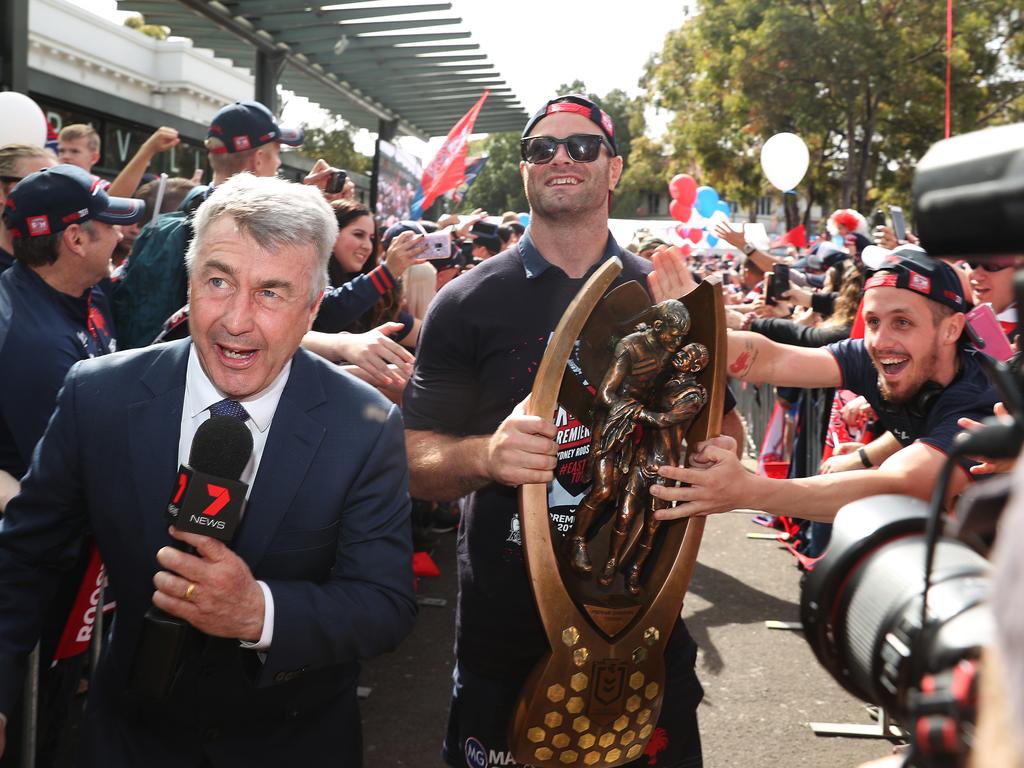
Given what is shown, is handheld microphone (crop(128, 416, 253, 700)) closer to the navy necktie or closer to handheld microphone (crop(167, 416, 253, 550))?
handheld microphone (crop(167, 416, 253, 550))

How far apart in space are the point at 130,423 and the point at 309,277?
50 centimetres

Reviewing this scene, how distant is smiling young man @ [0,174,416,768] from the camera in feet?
6.38

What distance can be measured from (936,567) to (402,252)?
11.9ft

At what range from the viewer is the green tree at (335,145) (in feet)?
100

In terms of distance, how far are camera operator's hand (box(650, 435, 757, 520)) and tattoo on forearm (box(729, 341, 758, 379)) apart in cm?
103

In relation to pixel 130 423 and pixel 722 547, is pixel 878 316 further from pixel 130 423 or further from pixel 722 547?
pixel 722 547

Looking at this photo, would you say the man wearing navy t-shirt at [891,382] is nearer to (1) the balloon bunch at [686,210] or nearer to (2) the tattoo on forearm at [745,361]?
(2) the tattoo on forearm at [745,361]

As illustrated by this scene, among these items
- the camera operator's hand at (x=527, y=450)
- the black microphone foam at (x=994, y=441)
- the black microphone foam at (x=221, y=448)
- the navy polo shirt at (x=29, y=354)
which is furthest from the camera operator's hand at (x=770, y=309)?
the black microphone foam at (x=994, y=441)

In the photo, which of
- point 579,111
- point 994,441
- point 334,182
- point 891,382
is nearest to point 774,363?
point 891,382

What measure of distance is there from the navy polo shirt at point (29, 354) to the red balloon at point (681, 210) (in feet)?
44.0

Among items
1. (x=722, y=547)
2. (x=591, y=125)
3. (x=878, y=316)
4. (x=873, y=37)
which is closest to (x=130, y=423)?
(x=591, y=125)

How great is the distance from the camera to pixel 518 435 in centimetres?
211

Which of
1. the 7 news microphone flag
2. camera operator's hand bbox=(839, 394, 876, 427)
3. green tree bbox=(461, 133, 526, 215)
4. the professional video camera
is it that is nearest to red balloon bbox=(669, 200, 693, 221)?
the 7 news microphone flag

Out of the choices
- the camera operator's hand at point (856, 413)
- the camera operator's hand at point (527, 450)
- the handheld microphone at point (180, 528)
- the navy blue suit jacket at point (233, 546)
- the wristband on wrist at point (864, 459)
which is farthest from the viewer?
the camera operator's hand at point (856, 413)
